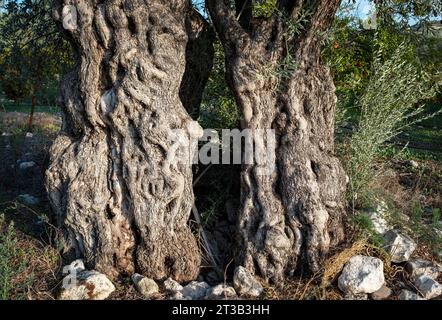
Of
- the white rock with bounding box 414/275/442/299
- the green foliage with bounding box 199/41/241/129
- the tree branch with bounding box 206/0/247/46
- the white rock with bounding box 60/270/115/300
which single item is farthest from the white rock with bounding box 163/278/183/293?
the tree branch with bounding box 206/0/247/46

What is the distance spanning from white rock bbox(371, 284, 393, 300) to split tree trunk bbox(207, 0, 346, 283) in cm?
50

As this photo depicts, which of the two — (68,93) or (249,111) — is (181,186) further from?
(68,93)

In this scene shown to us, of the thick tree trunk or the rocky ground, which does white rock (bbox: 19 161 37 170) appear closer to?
the rocky ground

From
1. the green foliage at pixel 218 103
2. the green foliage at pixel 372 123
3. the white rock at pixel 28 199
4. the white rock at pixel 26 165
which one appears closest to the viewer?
the green foliage at pixel 372 123

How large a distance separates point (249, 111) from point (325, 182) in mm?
904

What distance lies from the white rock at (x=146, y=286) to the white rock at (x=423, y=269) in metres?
2.20

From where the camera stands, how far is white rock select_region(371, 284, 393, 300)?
3.91 m

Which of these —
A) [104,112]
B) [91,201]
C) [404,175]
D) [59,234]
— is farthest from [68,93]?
[404,175]

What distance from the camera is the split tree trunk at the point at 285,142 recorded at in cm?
402

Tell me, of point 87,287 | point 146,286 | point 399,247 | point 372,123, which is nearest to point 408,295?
point 399,247

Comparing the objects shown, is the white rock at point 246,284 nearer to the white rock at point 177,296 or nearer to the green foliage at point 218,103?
the white rock at point 177,296

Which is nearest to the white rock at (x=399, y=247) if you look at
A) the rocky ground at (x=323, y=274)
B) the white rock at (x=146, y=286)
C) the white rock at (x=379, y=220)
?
the rocky ground at (x=323, y=274)

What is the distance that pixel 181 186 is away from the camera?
159 inches

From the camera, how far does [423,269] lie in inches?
163
